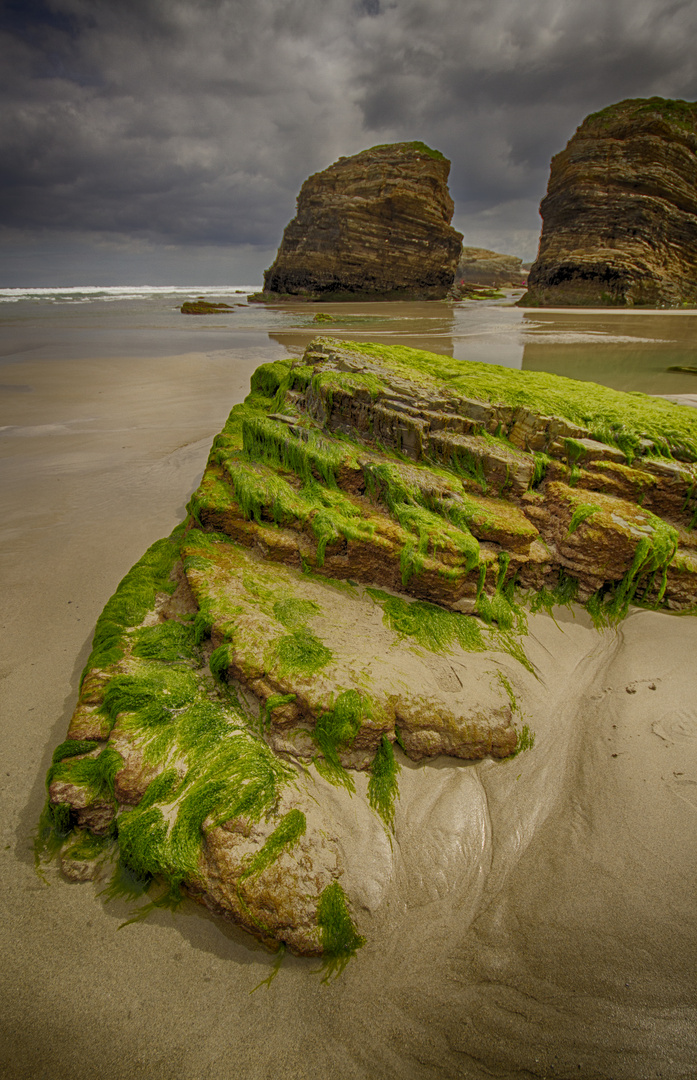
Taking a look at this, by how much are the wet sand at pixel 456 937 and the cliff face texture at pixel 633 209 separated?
36853mm

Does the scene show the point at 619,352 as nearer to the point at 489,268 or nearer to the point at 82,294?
the point at 82,294

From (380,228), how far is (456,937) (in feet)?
173

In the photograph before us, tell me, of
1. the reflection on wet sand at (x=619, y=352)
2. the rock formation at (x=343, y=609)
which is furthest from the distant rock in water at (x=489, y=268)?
the rock formation at (x=343, y=609)

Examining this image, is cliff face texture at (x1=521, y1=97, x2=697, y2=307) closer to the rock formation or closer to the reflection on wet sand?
the reflection on wet sand

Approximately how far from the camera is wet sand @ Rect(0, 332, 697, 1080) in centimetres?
168

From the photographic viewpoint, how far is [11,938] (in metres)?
1.89

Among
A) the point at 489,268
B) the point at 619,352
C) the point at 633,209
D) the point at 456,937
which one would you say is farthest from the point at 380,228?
the point at 489,268

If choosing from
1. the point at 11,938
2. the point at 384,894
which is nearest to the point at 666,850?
the point at 384,894

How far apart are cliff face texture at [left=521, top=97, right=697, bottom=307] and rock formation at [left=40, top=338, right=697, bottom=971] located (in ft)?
111

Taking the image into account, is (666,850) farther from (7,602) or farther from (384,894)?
(7,602)

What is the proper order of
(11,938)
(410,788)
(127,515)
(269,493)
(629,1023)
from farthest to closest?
(127,515) → (269,493) → (410,788) → (11,938) → (629,1023)

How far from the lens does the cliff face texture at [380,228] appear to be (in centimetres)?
4269

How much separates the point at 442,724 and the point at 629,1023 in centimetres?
134

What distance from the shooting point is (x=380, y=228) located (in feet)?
144
